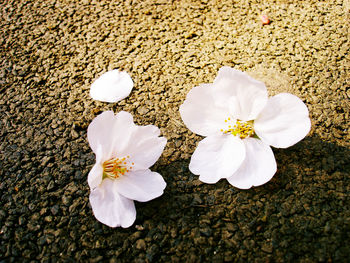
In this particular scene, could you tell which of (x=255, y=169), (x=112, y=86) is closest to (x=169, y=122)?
(x=112, y=86)

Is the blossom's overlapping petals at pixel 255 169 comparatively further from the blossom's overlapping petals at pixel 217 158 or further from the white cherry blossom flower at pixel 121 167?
the white cherry blossom flower at pixel 121 167

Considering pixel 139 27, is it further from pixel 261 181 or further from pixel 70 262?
pixel 70 262

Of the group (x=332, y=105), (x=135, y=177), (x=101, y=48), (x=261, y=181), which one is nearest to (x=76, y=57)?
(x=101, y=48)

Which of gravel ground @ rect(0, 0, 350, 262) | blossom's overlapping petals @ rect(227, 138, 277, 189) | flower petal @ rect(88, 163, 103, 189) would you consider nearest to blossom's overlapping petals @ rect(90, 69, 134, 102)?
gravel ground @ rect(0, 0, 350, 262)

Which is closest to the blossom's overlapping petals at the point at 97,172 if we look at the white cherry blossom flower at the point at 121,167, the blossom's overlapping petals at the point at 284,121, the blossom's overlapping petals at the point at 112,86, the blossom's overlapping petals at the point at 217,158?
the white cherry blossom flower at the point at 121,167

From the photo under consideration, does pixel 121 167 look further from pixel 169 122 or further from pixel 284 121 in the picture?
pixel 284 121

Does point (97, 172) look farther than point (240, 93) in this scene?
No
